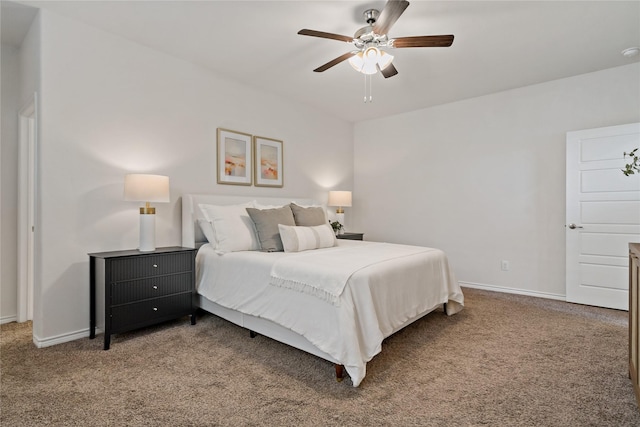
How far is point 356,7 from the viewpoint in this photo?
2.49m

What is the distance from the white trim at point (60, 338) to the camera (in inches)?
101

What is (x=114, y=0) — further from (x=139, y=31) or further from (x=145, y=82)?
(x=145, y=82)

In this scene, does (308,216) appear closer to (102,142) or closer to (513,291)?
(102,142)

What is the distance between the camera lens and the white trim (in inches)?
101

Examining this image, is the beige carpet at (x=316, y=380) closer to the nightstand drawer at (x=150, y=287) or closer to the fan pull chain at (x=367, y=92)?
the nightstand drawer at (x=150, y=287)

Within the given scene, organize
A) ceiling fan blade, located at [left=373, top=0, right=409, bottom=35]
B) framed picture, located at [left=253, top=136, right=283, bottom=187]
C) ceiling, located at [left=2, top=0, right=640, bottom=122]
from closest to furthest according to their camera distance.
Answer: ceiling fan blade, located at [left=373, top=0, right=409, bottom=35], ceiling, located at [left=2, top=0, right=640, bottom=122], framed picture, located at [left=253, top=136, right=283, bottom=187]

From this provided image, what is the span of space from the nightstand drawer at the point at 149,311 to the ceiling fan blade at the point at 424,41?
8.95ft

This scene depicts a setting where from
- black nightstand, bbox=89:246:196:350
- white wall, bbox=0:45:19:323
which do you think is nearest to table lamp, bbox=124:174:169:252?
black nightstand, bbox=89:246:196:350

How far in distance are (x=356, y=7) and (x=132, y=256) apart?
2.59m

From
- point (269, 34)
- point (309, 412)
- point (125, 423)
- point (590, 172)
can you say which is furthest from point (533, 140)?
point (125, 423)

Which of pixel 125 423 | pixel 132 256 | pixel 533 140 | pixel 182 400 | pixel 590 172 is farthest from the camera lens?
pixel 533 140

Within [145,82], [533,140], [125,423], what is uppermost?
[145,82]

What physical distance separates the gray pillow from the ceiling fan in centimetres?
155

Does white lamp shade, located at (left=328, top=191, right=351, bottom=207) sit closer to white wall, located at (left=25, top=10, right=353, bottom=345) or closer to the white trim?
white wall, located at (left=25, top=10, right=353, bottom=345)
